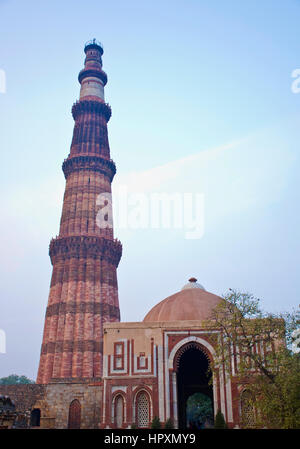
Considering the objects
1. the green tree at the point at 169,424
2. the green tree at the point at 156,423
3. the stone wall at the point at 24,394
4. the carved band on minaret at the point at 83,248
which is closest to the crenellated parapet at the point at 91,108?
the carved band on minaret at the point at 83,248

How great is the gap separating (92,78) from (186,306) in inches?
1016

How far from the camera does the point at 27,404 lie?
89.8ft

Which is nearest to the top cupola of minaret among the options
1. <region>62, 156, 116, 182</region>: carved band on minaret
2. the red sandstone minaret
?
the red sandstone minaret

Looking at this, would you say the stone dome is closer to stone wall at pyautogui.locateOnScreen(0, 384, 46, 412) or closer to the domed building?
the domed building

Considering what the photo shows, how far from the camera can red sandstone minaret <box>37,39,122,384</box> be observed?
104 ft

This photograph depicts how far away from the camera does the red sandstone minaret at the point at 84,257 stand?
31812 millimetres

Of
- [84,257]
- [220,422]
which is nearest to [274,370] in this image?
[220,422]

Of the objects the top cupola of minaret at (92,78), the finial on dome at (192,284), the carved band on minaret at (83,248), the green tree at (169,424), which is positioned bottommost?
the green tree at (169,424)

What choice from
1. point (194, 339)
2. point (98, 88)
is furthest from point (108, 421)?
point (98, 88)

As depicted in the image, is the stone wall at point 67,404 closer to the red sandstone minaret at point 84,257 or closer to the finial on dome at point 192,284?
the red sandstone minaret at point 84,257

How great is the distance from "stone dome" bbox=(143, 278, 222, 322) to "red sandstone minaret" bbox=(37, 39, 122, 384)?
19.6ft

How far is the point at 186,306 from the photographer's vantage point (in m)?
26.6

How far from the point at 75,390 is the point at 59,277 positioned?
1039 cm
